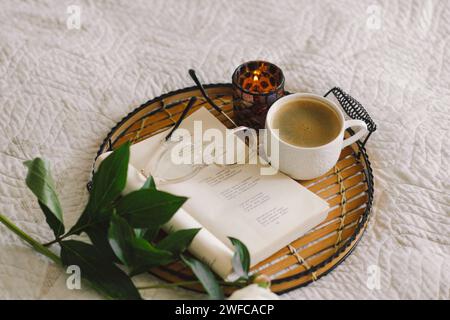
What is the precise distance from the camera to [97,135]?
31.0 inches

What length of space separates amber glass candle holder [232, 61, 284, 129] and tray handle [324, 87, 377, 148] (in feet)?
0.30

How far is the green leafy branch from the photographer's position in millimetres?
540

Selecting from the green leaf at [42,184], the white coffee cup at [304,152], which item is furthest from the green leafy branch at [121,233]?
the white coffee cup at [304,152]

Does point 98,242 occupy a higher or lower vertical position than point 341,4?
lower

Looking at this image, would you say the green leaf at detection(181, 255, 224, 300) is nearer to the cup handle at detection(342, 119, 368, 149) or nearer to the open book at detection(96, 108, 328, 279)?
the open book at detection(96, 108, 328, 279)

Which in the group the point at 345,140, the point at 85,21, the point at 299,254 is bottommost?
the point at 299,254

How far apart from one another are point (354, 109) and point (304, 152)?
0.15 metres

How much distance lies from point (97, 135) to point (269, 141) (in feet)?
0.85

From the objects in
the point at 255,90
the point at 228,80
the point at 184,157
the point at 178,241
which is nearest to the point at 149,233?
the point at 178,241

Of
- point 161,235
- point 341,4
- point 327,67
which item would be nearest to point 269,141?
point 161,235

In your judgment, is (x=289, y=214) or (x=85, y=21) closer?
(x=289, y=214)

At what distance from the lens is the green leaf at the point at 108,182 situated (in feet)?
1.80

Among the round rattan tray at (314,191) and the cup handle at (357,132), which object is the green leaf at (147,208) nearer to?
the round rattan tray at (314,191)

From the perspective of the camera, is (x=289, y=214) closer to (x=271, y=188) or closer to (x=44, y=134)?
(x=271, y=188)
